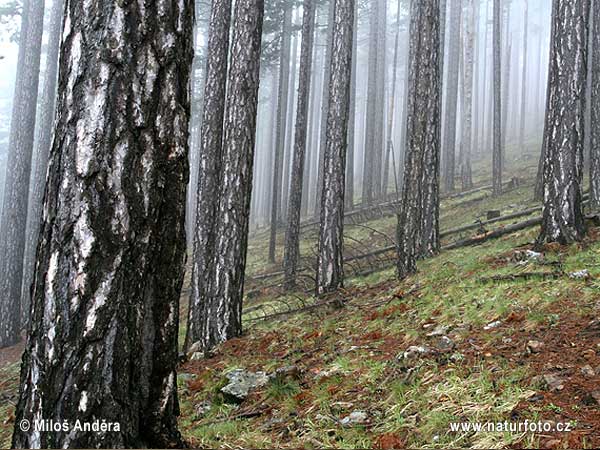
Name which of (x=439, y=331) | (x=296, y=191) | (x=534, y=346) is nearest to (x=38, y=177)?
(x=296, y=191)

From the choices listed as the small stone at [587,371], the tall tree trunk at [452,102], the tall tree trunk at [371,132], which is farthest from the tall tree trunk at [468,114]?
the small stone at [587,371]

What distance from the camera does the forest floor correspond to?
128 inches

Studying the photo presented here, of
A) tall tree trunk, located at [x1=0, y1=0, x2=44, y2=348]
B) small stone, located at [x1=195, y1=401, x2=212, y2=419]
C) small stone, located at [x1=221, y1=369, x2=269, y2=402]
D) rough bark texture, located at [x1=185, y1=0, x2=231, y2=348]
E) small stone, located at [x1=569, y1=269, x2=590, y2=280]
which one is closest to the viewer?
small stone, located at [x1=195, y1=401, x2=212, y2=419]

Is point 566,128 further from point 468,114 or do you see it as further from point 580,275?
point 468,114

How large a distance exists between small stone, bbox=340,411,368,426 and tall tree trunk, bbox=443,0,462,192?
→ 56.0 feet

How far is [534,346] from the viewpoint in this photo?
407 centimetres

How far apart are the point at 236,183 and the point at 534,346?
16.6 feet

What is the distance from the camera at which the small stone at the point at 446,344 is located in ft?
14.9

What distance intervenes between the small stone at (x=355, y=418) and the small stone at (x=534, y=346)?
1456 millimetres

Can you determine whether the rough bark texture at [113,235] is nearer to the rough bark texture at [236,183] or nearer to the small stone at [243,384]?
the small stone at [243,384]

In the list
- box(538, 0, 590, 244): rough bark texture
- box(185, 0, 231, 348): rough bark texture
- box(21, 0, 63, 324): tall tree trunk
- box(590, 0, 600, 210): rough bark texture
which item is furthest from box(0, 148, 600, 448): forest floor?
box(21, 0, 63, 324): tall tree trunk

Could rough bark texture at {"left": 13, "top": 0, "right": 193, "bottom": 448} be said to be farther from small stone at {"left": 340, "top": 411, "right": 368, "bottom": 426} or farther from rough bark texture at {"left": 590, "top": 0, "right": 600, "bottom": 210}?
rough bark texture at {"left": 590, "top": 0, "right": 600, "bottom": 210}

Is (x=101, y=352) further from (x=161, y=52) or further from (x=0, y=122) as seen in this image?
(x=0, y=122)

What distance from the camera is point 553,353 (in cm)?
389
